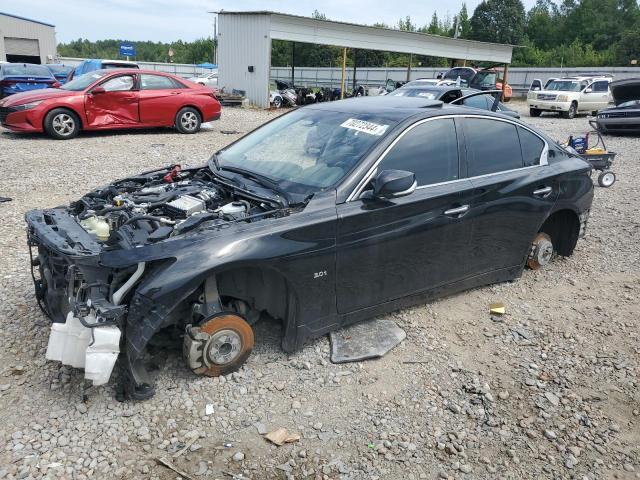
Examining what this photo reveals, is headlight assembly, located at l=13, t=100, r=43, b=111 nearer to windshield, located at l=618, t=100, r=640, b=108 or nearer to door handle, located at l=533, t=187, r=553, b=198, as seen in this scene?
door handle, located at l=533, t=187, r=553, b=198

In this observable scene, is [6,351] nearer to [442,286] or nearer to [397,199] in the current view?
[397,199]

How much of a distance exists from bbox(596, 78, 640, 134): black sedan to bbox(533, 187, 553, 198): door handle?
1295 centimetres

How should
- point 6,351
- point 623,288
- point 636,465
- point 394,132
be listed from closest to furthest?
point 636,465, point 6,351, point 394,132, point 623,288

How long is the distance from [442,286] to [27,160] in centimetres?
817

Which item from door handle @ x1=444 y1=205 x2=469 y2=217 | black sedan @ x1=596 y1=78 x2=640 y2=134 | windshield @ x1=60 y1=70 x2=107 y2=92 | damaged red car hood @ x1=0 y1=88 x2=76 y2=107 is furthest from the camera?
black sedan @ x1=596 y1=78 x2=640 y2=134

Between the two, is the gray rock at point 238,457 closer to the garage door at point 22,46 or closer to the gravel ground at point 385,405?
the gravel ground at point 385,405

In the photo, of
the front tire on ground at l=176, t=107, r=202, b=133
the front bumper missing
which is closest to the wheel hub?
the front bumper missing

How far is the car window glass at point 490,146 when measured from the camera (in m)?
4.24

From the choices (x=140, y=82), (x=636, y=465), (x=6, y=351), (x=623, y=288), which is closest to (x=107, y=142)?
(x=140, y=82)

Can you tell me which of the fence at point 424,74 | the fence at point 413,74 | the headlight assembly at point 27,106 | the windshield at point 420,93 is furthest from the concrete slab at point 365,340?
the fence at point 424,74

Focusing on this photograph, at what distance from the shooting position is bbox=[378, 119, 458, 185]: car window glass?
3.80 metres

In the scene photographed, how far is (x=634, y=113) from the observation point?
15.8 meters

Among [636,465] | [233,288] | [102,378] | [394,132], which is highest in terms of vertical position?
[394,132]

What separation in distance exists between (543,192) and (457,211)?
1133 millimetres
